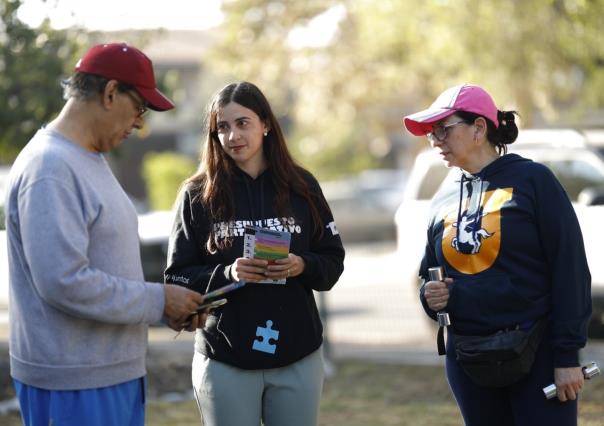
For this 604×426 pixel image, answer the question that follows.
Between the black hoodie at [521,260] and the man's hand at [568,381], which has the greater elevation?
the black hoodie at [521,260]

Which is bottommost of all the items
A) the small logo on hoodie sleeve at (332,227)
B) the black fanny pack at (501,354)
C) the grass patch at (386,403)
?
the grass patch at (386,403)

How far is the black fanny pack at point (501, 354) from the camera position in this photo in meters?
3.92

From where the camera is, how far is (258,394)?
4105 millimetres

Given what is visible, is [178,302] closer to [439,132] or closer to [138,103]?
[138,103]

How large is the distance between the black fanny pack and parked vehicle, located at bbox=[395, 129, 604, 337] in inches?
203

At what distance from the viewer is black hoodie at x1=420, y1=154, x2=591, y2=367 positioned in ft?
12.9

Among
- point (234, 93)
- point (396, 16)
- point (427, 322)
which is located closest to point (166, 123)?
point (396, 16)

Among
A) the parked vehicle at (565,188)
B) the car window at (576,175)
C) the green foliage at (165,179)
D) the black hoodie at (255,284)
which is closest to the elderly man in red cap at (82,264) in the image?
Answer: the black hoodie at (255,284)

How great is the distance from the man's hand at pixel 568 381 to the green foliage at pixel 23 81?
5.68 meters

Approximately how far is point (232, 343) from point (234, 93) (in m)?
0.97

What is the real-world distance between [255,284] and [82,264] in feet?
2.96

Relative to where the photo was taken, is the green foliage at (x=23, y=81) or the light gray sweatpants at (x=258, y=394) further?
the green foliage at (x=23, y=81)

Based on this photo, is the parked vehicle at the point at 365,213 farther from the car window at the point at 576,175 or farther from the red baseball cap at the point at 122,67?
the red baseball cap at the point at 122,67

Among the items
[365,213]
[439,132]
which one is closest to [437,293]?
[439,132]
